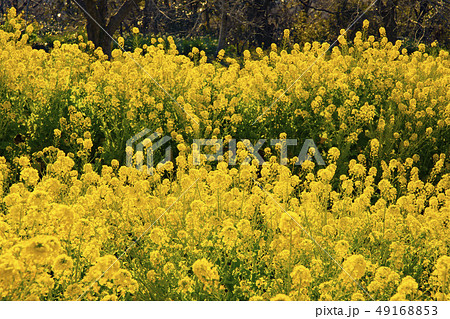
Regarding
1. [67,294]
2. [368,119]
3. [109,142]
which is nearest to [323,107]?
[368,119]

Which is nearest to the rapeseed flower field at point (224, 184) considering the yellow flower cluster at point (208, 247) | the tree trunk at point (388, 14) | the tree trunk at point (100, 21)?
the yellow flower cluster at point (208, 247)

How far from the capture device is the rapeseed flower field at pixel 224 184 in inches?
109

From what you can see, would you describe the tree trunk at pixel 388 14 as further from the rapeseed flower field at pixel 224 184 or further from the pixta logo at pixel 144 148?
the pixta logo at pixel 144 148

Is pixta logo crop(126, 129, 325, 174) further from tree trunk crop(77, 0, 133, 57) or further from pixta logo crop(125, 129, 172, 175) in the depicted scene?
tree trunk crop(77, 0, 133, 57)

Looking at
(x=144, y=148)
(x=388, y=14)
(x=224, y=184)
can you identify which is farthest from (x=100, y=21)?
(x=388, y=14)

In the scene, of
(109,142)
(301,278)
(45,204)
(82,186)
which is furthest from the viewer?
(109,142)

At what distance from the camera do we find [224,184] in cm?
392

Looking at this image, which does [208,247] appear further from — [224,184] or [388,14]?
[388,14]

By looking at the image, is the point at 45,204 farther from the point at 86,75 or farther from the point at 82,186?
the point at 86,75

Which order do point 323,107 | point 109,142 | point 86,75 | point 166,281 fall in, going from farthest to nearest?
point 86,75
point 323,107
point 109,142
point 166,281

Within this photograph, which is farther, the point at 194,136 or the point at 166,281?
the point at 194,136

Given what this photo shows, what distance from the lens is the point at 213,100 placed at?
616cm

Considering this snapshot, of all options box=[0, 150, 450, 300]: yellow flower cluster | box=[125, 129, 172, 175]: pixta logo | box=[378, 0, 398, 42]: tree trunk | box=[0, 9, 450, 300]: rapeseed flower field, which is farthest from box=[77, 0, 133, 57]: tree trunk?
box=[378, 0, 398, 42]: tree trunk
